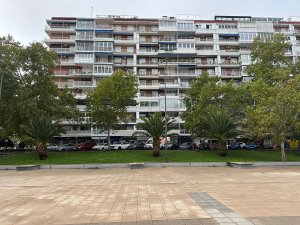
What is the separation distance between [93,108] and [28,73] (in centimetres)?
887

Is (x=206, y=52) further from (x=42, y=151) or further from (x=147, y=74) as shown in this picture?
(x=42, y=151)

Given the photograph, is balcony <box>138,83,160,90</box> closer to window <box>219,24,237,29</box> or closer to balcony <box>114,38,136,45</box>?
balcony <box>114,38,136,45</box>

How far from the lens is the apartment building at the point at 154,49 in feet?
216

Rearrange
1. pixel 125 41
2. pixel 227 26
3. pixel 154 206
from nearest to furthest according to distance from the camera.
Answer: pixel 154 206
pixel 125 41
pixel 227 26

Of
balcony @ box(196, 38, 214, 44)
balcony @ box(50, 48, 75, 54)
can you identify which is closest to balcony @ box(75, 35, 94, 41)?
balcony @ box(50, 48, 75, 54)

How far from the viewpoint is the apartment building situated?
65812mm

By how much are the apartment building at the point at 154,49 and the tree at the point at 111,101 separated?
2168 cm

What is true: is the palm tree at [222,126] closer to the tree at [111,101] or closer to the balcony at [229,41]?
the tree at [111,101]

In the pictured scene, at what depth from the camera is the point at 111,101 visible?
4081cm

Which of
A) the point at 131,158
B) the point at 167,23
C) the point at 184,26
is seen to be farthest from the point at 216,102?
the point at 167,23

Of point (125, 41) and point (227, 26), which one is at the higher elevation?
point (227, 26)

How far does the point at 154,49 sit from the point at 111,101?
32040 mm

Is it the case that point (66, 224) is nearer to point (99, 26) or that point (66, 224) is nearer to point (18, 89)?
point (18, 89)

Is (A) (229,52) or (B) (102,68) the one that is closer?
(B) (102,68)
